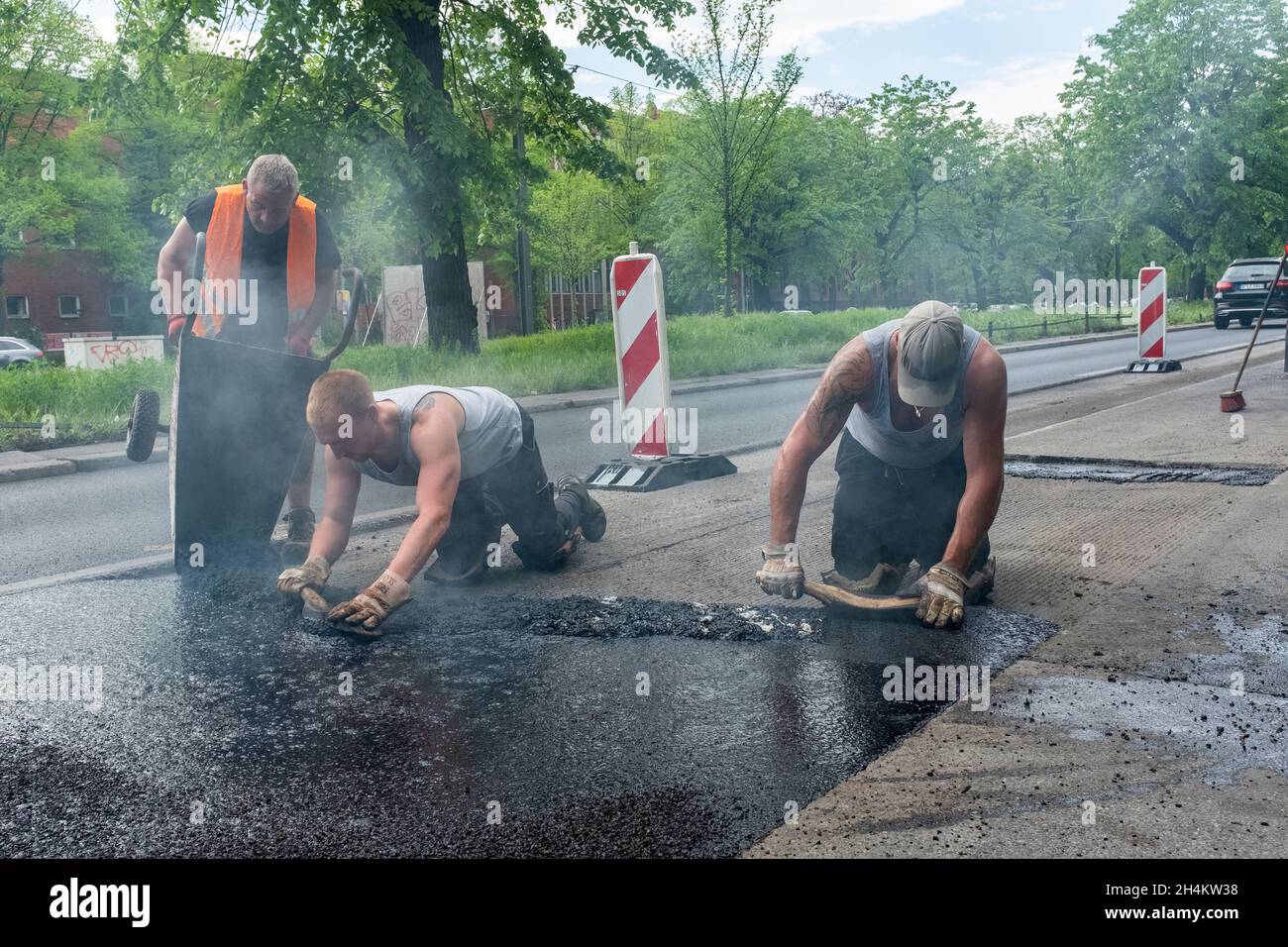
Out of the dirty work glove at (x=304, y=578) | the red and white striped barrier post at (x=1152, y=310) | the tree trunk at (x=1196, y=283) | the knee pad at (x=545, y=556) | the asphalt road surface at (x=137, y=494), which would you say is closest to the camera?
the dirty work glove at (x=304, y=578)

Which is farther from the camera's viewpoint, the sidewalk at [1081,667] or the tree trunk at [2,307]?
the tree trunk at [2,307]

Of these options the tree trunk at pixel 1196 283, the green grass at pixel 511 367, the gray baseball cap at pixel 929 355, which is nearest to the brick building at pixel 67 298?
the green grass at pixel 511 367

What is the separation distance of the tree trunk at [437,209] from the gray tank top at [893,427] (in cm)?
1336

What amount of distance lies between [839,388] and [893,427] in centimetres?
35

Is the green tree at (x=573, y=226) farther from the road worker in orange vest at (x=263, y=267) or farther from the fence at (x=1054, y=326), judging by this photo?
the road worker in orange vest at (x=263, y=267)

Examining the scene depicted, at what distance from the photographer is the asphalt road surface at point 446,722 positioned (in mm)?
2912

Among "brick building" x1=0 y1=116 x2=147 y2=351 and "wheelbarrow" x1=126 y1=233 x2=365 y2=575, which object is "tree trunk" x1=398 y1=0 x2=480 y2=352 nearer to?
"wheelbarrow" x1=126 y1=233 x2=365 y2=575

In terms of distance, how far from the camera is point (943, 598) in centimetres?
440

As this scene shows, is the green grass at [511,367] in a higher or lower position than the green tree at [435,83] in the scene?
lower

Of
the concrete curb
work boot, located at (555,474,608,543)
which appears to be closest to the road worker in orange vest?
work boot, located at (555,474,608,543)

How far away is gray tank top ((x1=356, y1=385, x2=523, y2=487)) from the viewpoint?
480 centimetres

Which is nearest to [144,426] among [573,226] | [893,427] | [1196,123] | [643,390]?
[893,427]

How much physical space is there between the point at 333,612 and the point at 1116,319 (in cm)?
4274

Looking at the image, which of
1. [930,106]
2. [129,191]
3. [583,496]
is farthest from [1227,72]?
[583,496]
